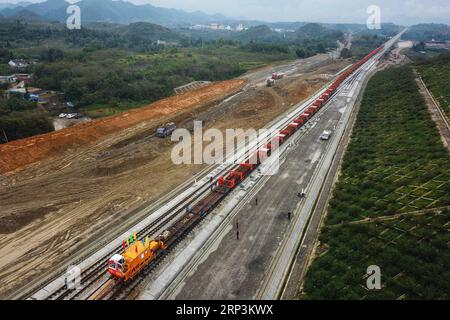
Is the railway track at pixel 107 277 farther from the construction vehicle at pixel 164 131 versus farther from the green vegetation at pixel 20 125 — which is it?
Answer: the green vegetation at pixel 20 125

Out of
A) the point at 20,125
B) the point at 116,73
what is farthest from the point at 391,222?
the point at 116,73

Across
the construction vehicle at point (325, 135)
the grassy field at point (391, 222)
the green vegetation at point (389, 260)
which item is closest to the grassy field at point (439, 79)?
the grassy field at point (391, 222)

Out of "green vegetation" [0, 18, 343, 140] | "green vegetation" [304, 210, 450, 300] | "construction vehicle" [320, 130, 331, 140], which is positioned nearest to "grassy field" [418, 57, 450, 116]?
"construction vehicle" [320, 130, 331, 140]

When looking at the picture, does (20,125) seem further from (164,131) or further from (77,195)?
(77,195)

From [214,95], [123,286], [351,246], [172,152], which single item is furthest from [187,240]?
[214,95]

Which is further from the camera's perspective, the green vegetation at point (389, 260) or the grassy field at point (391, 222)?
the grassy field at point (391, 222)
